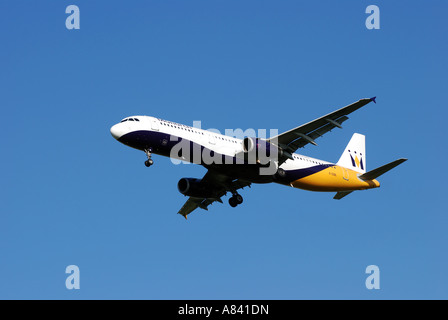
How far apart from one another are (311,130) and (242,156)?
5.18 meters

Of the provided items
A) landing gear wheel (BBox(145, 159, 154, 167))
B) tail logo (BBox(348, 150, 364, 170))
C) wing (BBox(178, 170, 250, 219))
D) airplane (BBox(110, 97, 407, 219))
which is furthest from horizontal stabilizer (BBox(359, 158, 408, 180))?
landing gear wheel (BBox(145, 159, 154, 167))

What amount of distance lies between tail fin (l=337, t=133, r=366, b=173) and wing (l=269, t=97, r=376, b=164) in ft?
28.4

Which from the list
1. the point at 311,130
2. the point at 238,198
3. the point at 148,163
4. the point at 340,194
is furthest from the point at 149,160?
the point at 340,194

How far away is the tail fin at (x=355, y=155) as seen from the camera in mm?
55594

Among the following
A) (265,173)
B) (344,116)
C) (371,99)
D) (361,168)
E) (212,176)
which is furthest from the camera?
(361,168)

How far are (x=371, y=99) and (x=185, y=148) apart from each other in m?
13.0

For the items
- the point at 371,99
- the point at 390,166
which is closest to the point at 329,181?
the point at 390,166

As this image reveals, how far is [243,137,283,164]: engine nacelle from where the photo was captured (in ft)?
151

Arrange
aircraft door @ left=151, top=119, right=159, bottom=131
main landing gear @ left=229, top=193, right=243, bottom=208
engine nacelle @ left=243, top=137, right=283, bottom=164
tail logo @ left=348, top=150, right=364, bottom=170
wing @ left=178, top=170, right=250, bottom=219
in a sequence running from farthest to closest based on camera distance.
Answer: tail logo @ left=348, top=150, right=364, bottom=170 < main landing gear @ left=229, top=193, right=243, bottom=208 < wing @ left=178, top=170, right=250, bottom=219 < engine nacelle @ left=243, top=137, right=283, bottom=164 < aircraft door @ left=151, top=119, right=159, bottom=131

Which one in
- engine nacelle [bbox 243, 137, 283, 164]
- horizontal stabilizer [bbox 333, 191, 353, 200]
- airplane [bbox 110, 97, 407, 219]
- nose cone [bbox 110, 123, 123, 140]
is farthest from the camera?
horizontal stabilizer [bbox 333, 191, 353, 200]

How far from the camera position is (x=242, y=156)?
153ft

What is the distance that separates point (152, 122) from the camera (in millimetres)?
45594

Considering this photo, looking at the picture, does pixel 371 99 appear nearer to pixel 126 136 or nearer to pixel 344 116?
pixel 344 116

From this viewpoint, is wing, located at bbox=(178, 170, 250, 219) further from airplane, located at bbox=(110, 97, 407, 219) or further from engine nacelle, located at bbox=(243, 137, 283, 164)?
engine nacelle, located at bbox=(243, 137, 283, 164)
